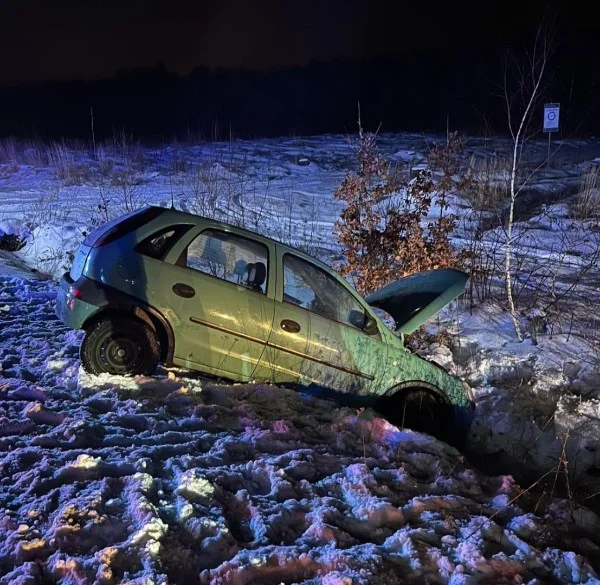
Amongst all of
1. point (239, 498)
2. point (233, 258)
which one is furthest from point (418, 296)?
point (239, 498)

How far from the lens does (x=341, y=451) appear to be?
4.43 metres

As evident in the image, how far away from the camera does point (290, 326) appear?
17.0 feet

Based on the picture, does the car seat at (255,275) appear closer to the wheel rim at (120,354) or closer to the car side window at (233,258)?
the car side window at (233,258)

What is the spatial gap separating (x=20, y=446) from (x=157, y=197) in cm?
997

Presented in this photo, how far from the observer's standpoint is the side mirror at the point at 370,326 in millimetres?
5336

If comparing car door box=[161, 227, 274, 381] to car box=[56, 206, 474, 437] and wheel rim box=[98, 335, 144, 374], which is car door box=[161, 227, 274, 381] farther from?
wheel rim box=[98, 335, 144, 374]

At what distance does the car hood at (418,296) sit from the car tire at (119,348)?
7.80 ft

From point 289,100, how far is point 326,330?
56692mm

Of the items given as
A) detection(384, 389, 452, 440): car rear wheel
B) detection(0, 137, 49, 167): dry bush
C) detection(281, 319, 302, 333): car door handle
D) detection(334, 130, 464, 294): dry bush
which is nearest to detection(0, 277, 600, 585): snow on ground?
detection(281, 319, 302, 333): car door handle

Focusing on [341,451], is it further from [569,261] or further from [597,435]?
[569,261]

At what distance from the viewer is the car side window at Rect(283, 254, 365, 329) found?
531 centimetres

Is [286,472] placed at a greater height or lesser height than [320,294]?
lesser

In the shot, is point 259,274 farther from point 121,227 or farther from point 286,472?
point 286,472

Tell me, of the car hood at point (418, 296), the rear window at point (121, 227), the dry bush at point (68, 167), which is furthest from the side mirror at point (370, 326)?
the dry bush at point (68, 167)
